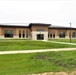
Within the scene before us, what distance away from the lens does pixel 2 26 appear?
7512 centimetres

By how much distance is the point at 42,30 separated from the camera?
7275 cm

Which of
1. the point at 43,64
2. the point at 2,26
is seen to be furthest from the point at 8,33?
the point at 43,64

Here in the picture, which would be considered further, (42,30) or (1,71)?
(42,30)

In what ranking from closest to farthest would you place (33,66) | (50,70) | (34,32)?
(50,70) < (33,66) < (34,32)

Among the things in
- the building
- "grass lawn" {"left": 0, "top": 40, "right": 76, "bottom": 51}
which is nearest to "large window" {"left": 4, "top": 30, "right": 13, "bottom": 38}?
the building

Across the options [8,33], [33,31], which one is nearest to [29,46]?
[33,31]

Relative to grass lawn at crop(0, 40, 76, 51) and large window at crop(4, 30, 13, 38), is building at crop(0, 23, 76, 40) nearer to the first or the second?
large window at crop(4, 30, 13, 38)

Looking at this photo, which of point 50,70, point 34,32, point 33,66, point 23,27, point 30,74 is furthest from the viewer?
point 23,27

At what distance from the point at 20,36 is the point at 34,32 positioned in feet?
24.9

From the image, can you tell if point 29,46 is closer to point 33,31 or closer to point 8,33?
point 33,31

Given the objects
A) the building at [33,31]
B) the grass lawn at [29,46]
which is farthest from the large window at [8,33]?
the grass lawn at [29,46]

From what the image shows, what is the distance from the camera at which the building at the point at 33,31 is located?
7231 centimetres

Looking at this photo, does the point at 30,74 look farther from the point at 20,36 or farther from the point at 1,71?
the point at 20,36

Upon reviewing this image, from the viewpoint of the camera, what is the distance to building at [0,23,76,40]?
2847 inches
